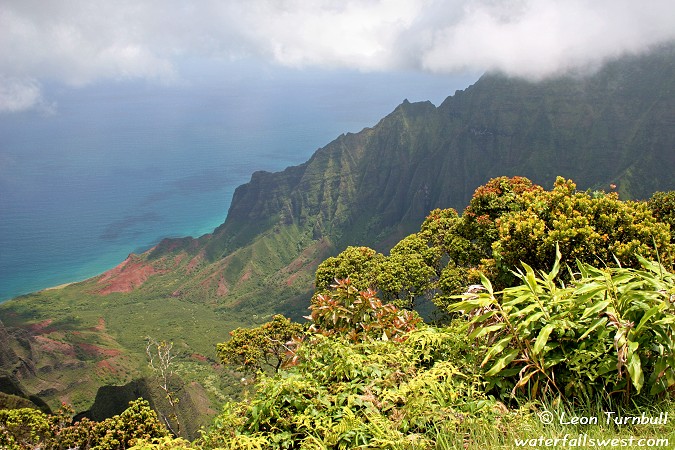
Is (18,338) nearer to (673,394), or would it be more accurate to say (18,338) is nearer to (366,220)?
(673,394)

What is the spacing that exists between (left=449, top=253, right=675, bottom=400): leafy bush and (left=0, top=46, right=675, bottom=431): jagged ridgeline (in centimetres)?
4921

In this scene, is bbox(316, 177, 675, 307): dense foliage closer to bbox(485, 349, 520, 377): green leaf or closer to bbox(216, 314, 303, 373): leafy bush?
bbox(485, 349, 520, 377): green leaf

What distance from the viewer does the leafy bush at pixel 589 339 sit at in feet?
11.3

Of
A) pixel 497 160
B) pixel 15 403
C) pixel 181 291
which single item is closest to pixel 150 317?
pixel 181 291

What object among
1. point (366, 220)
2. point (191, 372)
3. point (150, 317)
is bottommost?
point (191, 372)

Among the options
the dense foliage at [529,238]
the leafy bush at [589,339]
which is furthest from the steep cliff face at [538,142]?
the leafy bush at [589,339]

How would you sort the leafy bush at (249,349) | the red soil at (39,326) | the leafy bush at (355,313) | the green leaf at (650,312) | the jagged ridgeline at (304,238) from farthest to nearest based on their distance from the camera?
the red soil at (39,326)
the jagged ridgeline at (304,238)
the leafy bush at (249,349)
the leafy bush at (355,313)
the green leaf at (650,312)

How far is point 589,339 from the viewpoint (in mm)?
3721

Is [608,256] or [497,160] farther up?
[497,160]

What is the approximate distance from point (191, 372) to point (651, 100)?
14242cm

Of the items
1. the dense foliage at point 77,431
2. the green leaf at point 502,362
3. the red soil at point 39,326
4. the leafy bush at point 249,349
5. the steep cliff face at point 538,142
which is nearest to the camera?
the green leaf at point 502,362

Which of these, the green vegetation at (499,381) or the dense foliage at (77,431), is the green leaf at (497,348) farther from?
the dense foliage at (77,431)

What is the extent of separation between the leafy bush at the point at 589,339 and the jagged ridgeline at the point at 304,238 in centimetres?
4921

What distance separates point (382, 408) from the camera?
3.74 metres
